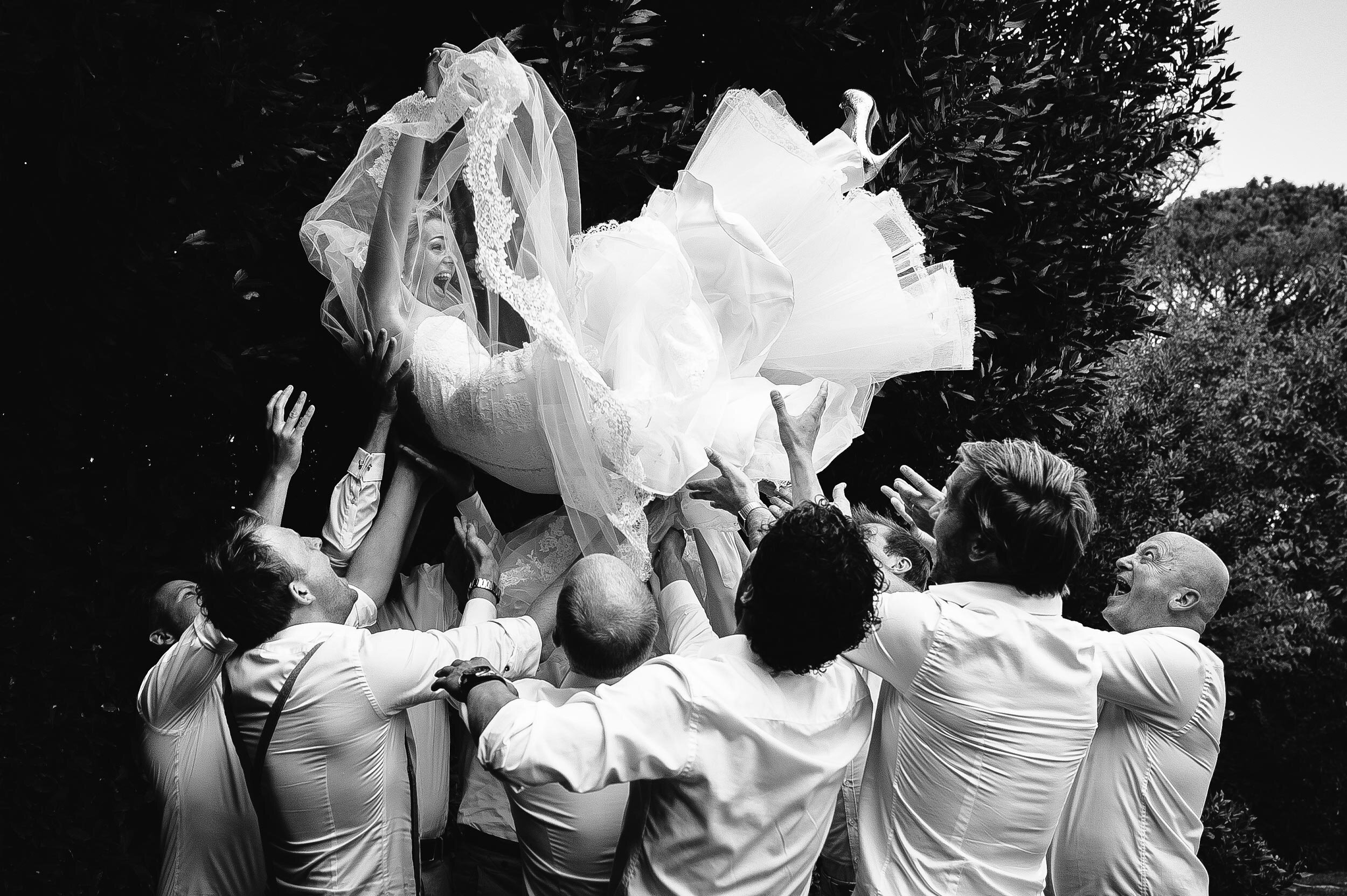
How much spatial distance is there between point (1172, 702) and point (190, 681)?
2.50m

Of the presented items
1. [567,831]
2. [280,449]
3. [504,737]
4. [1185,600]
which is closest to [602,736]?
[504,737]

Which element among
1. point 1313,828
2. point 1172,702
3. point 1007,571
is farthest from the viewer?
point 1313,828

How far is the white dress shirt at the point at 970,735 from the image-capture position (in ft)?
8.23

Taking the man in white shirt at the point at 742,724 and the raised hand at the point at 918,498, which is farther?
the raised hand at the point at 918,498

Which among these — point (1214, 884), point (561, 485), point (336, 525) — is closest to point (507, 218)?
point (561, 485)

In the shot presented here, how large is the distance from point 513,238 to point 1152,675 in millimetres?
1997

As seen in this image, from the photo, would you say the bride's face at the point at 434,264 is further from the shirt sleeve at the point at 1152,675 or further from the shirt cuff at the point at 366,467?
the shirt sleeve at the point at 1152,675

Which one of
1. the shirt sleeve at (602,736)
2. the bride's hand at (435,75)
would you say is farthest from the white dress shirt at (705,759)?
the bride's hand at (435,75)

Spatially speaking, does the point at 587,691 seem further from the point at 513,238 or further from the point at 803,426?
the point at 513,238

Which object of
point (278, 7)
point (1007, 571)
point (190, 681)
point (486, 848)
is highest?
point (278, 7)

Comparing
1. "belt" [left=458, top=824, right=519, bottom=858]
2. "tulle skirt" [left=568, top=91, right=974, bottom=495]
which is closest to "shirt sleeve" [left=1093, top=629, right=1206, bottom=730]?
"tulle skirt" [left=568, top=91, right=974, bottom=495]

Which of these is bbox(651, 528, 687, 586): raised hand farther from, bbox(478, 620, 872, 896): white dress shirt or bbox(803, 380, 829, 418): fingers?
bbox(478, 620, 872, 896): white dress shirt

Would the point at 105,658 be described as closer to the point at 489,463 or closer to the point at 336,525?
the point at 336,525

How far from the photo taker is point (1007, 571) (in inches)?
101
